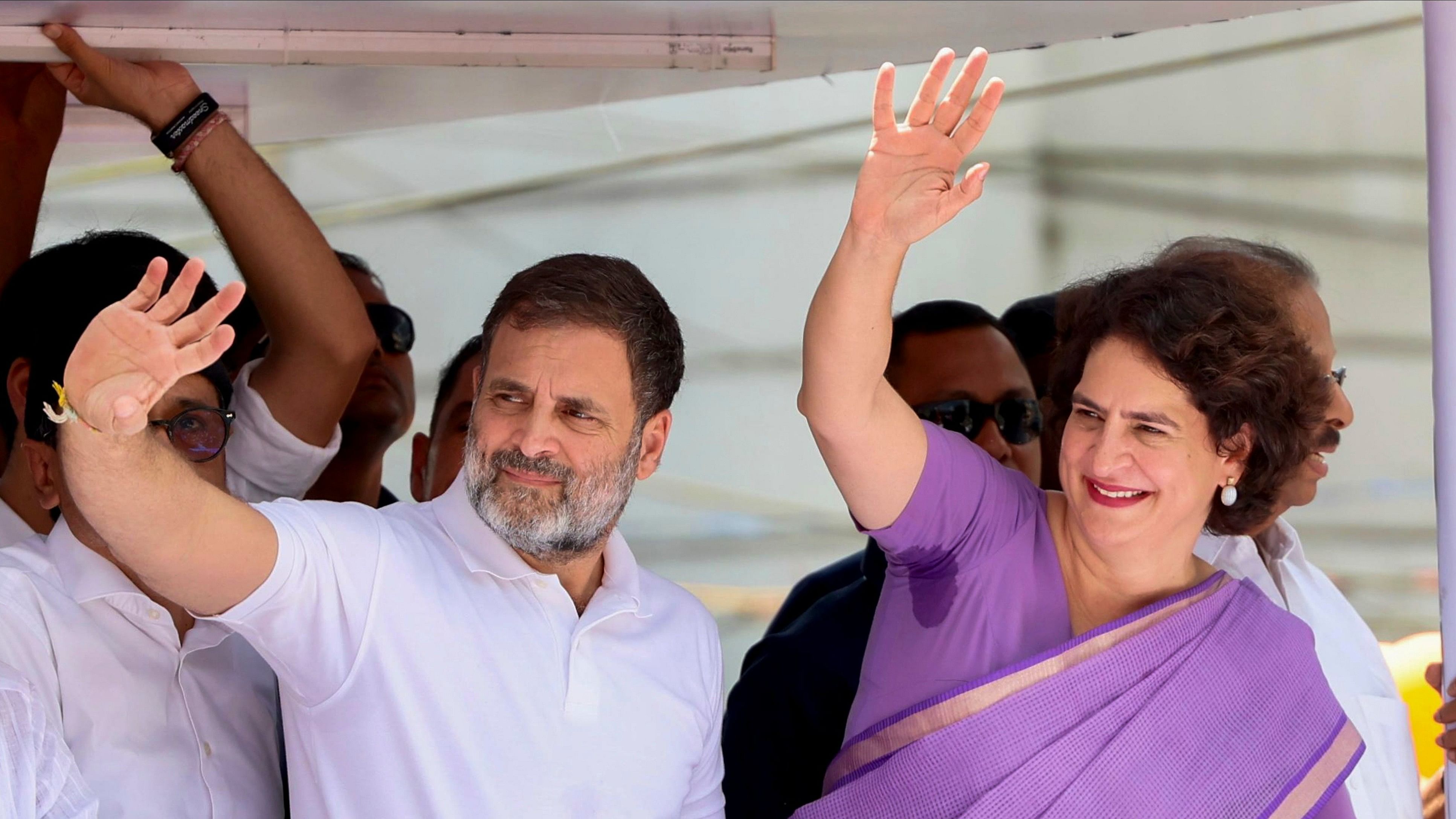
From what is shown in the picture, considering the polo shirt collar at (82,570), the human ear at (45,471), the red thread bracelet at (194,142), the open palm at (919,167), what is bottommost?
the polo shirt collar at (82,570)

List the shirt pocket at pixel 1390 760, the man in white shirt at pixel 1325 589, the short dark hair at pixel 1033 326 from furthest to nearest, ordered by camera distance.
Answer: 1. the short dark hair at pixel 1033 326
2. the shirt pocket at pixel 1390 760
3. the man in white shirt at pixel 1325 589

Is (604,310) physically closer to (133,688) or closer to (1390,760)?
(133,688)

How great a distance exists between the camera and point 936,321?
254 cm

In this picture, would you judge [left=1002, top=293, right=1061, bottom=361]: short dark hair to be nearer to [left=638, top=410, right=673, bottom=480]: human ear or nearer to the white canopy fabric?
the white canopy fabric

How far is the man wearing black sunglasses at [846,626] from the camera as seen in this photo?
2.16 m

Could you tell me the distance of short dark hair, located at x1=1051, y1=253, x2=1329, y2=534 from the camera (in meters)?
1.72

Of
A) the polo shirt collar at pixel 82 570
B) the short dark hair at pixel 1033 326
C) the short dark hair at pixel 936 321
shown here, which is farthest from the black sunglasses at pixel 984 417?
the polo shirt collar at pixel 82 570

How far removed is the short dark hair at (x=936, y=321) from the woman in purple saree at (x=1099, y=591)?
69cm

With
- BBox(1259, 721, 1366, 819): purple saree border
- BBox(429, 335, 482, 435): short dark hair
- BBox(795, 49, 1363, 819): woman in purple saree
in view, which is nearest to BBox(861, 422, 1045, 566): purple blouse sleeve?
BBox(795, 49, 1363, 819): woman in purple saree

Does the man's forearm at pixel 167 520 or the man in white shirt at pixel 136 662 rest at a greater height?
the man's forearm at pixel 167 520

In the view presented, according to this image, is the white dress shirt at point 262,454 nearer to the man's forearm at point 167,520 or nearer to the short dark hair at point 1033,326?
the man's forearm at point 167,520

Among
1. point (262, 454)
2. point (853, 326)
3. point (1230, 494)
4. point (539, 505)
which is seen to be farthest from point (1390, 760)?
point (262, 454)

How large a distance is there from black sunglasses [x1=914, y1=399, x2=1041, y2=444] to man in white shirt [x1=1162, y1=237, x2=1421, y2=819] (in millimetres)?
355

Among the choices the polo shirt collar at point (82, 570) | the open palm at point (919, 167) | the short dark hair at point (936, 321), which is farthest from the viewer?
the short dark hair at point (936, 321)
